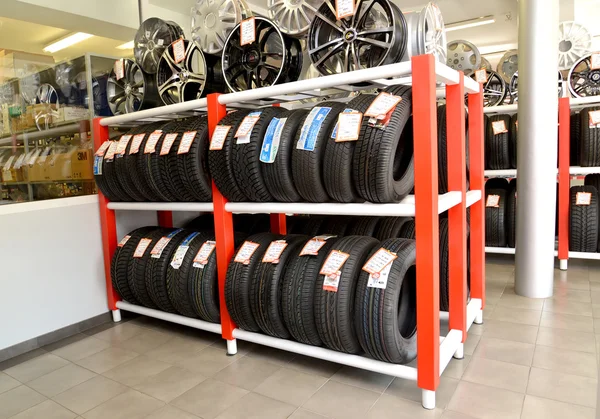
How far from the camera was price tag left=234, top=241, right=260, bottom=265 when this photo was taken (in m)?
2.58

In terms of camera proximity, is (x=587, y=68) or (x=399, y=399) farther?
(x=587, y=68)

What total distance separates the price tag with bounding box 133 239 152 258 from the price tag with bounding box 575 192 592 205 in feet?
13.2

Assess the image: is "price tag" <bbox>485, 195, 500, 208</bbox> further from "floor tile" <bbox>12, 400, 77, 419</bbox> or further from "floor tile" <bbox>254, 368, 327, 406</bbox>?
"floor tile" <bbox>12, 400, 77, 419</bbox>

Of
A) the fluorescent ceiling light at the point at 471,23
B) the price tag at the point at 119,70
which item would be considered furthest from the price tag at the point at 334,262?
the fluorescent ceiling light at the point at 471,23

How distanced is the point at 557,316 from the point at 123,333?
319cm

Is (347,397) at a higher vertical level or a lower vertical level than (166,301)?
lower

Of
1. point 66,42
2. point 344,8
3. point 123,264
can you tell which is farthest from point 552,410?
point 66,42

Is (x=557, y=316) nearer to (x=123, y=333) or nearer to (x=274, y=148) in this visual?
(x=274, y=148)

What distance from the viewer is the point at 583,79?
211 inches

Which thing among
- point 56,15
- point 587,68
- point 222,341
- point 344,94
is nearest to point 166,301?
point 222,341

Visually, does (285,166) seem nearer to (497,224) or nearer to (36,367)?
(36,367)

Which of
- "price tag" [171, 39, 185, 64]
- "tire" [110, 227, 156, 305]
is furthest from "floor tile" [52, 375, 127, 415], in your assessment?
"price tag" [171, 39, 185, 64]

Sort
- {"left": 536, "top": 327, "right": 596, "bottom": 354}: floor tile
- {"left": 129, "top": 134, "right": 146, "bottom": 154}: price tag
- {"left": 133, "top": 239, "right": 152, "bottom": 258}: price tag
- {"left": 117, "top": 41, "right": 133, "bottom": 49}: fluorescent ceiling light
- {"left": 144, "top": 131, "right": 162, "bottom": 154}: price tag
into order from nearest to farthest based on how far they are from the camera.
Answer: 1. {"left": 536, "top": 327, "right": 596, "bottom": 354}: floor tile
2. {"left": 144, "top": 131, "right": 162, "bottom": 154}: price tag
3. {"left": 129, "top": 134, "right": 146, "bottom": 154}: price tag
4. {"left": 133, "top": 239, "right": 152, "bottom": 258}: price tag
5. {"left": 117, "top": 41, "right": 133, "bottom": 49}: fluorescent ceiling light

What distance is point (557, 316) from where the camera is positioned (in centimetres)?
318
